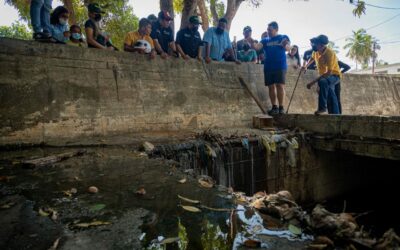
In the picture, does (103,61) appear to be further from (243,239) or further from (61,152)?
(243,239)

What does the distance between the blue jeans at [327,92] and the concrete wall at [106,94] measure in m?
1.53

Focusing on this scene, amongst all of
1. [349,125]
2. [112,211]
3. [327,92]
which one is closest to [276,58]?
[327,92]

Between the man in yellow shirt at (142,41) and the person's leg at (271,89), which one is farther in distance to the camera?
the person's leg at (271,89)

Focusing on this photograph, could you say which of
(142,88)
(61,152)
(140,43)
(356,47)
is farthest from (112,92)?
(356,47)

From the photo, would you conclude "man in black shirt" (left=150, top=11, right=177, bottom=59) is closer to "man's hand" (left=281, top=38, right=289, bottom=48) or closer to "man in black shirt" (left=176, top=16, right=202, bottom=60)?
"man in black shirt" (left=176, top=16, right=202, bottom=60)

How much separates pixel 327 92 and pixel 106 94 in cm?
499

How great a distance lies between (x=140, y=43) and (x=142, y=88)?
1040 mm

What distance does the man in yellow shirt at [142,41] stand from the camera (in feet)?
18.6

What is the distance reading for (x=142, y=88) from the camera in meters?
5.43

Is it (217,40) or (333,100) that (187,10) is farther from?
(333,100)

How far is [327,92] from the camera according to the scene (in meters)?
6.38

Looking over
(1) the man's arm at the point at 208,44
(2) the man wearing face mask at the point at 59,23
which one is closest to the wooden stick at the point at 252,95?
(1) the man's arm at the point at 208,44

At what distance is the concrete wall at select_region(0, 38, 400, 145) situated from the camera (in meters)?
4.25

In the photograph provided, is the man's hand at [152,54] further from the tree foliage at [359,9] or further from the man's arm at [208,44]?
the tree foliage at [359,9]
